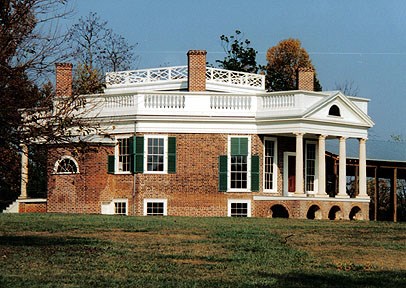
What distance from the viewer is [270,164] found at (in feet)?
132

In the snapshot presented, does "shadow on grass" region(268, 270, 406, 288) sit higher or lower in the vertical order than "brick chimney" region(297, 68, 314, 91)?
lower

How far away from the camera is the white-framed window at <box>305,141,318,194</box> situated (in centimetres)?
4141

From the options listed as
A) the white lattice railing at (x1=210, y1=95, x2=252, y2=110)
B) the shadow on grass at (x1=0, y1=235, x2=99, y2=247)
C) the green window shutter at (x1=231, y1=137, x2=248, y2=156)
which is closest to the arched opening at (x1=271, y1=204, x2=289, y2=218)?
the green window shutter at (x1=231, y1=137, x2=248, y2=156)

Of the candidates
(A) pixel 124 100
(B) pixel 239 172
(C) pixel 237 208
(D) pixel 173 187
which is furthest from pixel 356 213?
(A) pixel 124 100

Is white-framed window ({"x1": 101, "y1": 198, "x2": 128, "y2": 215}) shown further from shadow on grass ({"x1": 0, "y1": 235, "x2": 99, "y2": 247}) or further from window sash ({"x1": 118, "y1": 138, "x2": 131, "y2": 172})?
shadow on grass ({"x1": 0, "y1": 235, "x2": 99, "y2": 247})

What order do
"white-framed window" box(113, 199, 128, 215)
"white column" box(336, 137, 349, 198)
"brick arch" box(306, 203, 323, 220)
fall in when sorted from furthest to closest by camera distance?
"white column" box(336, 137, 349, 198) < "white-framed window" box(113, 199, 128, 215) < "brick arch" box(306, 203, 323, 220)

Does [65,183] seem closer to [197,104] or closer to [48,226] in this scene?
[197,104]

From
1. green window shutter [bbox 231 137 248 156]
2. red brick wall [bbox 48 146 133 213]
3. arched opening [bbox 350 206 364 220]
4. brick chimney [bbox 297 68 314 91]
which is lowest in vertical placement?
arched opening [bbox 350 206 364 220]

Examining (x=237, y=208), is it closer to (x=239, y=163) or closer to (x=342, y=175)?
(x=239, y=163)

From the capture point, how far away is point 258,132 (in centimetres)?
3934

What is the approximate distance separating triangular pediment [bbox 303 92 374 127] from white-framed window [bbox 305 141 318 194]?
Answer: 2012 mm

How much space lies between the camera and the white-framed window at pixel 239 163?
3900cm

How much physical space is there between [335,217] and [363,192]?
2125 mm

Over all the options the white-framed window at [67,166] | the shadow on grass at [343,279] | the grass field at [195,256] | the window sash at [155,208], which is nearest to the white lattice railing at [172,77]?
the white-framed window at [67,166]
